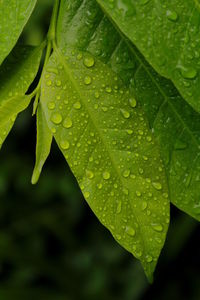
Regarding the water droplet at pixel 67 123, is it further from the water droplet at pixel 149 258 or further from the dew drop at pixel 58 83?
the water droplet at pixel 149 258

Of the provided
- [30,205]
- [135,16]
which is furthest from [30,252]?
[135,16]

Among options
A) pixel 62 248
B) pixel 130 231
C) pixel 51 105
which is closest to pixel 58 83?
pixel 51 105

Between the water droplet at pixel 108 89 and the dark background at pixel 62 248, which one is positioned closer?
the water droplet at pixel 108 89

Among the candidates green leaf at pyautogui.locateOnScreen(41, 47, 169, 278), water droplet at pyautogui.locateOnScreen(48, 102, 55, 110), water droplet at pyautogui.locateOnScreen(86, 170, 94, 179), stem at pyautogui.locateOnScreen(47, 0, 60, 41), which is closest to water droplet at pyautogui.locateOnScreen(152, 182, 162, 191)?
green leaf at pyautogui.locateOnScreen(41, 47, 169, 278)

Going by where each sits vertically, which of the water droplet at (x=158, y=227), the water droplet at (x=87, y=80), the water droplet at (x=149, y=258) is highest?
the water droplet at (x=87, y=80)

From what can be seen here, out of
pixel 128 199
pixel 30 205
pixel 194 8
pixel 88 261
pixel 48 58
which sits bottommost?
pixel 88 261

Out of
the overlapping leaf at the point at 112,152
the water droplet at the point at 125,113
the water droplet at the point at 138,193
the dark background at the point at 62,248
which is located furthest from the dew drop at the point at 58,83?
the dark background at the point at 62,248

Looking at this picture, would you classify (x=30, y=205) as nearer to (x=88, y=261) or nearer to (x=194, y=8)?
(x=88, y=261)
